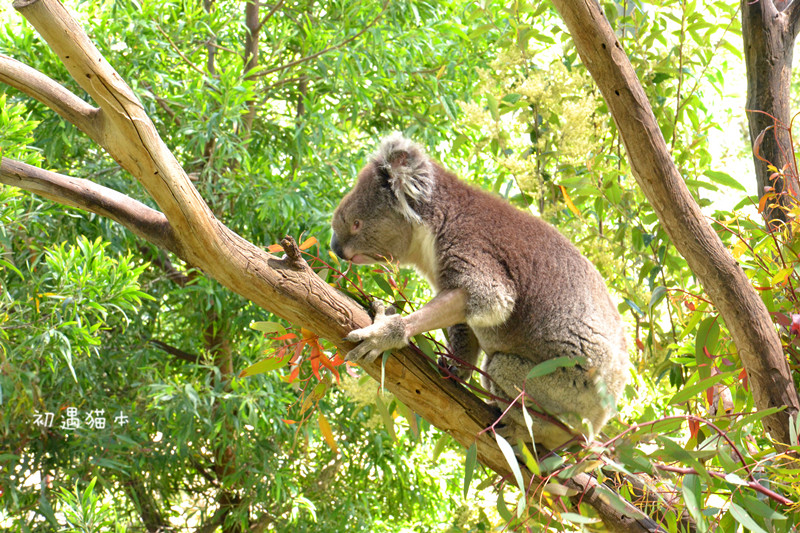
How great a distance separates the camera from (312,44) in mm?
3029

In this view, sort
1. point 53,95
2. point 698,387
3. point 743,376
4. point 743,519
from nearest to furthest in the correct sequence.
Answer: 1. point 743,519
2. point 53,95
3. point 698,387
4. point 743,376

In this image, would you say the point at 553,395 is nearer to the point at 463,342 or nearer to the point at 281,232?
the point at 463,342

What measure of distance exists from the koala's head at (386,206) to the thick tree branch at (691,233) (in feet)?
2.12

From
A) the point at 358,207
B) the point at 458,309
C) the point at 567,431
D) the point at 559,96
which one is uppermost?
the point at 559,96

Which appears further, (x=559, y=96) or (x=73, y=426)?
(x=73, y=426)

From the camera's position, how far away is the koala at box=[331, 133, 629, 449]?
1612 millimetres

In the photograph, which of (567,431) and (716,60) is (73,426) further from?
(716,60)

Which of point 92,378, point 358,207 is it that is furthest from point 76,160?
point 358,207

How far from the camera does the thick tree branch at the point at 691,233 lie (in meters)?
1.25

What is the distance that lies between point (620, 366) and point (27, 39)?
2.45 metres

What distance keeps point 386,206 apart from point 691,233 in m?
0.79

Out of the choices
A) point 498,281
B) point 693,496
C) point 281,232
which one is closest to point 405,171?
point 498,281

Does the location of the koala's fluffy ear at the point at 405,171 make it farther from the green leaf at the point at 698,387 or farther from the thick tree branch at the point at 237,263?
the green leaf at the point at 698,387

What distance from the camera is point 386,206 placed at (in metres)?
1.84
